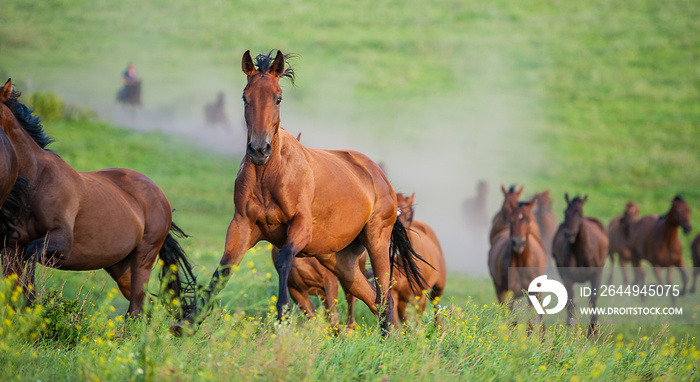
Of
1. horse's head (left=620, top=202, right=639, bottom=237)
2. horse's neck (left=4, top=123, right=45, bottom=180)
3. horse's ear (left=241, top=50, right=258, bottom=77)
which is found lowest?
horse's head (left=620, top=202, right=639, bottom=237)

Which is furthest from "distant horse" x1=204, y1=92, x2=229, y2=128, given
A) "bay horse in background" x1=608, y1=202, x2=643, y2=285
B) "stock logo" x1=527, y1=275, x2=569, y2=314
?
"stock logo" x1=527, y1=275, x2=569, y2=314

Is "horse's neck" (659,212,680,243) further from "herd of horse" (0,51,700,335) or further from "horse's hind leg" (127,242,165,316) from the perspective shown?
"horse's hind leg" (127,242,165,316)

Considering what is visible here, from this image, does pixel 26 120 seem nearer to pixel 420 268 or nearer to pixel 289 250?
pixel 289 250

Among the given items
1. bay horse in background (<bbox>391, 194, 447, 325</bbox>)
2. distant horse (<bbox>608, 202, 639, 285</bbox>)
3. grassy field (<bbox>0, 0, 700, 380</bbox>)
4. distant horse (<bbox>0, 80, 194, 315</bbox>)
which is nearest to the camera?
distant horse (<bbox>0, 80, 194, 315</bbox>)

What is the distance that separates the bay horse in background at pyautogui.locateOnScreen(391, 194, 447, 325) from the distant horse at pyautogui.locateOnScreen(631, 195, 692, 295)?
9.82 m

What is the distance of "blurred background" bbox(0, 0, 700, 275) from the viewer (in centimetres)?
3284

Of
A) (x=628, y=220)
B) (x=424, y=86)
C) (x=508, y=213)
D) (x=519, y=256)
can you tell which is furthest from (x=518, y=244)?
(x=424, y=86)

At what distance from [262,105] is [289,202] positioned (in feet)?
2.73

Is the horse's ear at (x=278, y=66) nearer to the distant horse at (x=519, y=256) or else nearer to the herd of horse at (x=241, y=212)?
the herd of horse at (x=241, y=212)

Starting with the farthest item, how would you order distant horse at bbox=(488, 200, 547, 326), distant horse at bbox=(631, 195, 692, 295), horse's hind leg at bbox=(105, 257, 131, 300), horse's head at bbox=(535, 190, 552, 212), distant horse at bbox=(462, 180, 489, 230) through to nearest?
distant horse at bbox=(462, 180, 489, 230) < distant horse at bbox=(631, 195, 692, 295) < horse's head at bbox=(535, 190, 552, 212) < distant horse at bbox=(488, 200, 547, 326) < horse's hind leg at bbox=(105, 257, 131, 300)

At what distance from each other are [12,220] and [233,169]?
23146 millimetres

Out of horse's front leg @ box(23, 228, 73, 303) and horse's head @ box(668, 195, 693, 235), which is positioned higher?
horse's head @ box(668, 195, 693, 235)

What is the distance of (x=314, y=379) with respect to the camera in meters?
4.60

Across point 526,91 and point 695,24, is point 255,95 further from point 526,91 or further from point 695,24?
point 695,24
